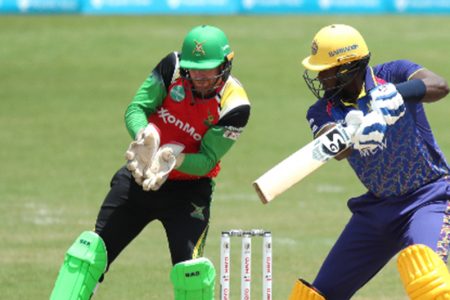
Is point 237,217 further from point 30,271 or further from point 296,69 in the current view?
point 296,69

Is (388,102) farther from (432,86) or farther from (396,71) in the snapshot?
(396,71)

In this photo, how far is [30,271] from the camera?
10.7 metres

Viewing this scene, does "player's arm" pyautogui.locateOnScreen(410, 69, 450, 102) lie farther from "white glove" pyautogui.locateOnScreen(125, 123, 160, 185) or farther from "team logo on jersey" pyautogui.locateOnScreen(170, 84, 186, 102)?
"white glove" pyautogui.locateOnScreen(125, 123, 160, 185)

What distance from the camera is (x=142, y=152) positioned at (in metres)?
7.51

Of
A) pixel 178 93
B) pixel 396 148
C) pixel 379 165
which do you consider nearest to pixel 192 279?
pixel 178 93

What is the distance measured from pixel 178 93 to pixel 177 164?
0.51 meters

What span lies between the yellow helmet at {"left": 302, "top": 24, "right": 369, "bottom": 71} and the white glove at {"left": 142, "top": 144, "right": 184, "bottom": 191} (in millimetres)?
992

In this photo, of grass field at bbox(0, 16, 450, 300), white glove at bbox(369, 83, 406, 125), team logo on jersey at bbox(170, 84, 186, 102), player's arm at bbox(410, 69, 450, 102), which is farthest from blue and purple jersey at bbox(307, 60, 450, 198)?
grass field at bbox(0, 16, 450, 300)

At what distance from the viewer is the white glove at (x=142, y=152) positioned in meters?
7.48

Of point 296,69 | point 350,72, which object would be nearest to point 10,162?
point 296,69

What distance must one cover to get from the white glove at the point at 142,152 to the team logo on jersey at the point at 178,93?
40 cm

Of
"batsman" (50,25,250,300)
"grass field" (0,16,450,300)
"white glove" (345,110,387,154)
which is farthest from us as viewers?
"grass field" (0,16,450,300)

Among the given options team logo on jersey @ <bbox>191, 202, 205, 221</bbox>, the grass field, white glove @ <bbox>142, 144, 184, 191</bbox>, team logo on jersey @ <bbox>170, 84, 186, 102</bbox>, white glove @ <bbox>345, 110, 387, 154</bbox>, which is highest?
white glove @ <bbox>345, 110, 387, 154</bbox>

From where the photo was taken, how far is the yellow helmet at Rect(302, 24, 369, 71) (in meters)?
7.33
